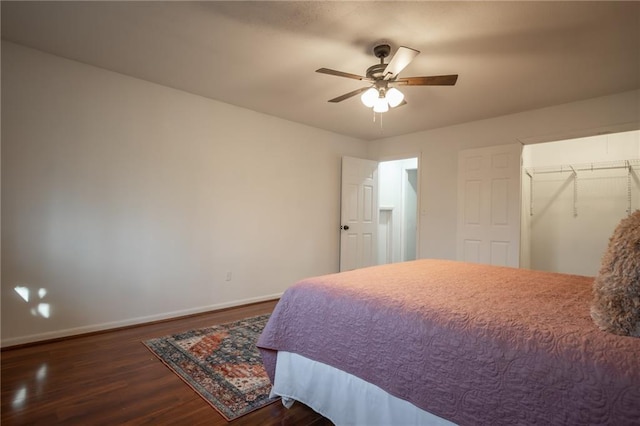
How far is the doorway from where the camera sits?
596 centimetres

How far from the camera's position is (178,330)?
2939 millimetres

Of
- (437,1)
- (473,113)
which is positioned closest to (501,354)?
(437,1)

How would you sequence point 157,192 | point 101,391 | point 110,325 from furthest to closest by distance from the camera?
point 157,192 < point 110,325 < point 101,391

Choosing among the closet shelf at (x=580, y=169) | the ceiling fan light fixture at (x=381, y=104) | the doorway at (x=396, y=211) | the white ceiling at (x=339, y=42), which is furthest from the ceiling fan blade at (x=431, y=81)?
the doorway at (x=396, y=211)

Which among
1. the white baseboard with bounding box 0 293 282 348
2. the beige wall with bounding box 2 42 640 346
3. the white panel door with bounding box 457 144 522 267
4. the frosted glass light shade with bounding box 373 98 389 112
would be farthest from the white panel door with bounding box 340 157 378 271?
the frosted glass light shade with bounding box 373 98 389 112

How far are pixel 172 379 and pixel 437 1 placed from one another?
298 cm

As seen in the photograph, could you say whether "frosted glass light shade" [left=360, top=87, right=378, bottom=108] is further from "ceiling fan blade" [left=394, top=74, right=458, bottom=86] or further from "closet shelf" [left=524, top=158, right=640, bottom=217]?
"closet shelf" [left=524, top=158, right=640, bottom=217]

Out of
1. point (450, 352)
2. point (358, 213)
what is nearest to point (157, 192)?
point (358, 213)

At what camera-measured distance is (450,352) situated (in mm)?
1155

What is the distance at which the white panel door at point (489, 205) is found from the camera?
370 centimetres

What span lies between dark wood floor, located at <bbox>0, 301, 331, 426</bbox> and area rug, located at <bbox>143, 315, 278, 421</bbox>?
0.06m

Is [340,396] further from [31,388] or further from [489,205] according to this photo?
[489,205]

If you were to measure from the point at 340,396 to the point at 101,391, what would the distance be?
1543 millimetres

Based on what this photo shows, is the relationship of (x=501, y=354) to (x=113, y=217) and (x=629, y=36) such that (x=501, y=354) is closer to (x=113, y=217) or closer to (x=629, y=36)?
(x=629, y=36)
